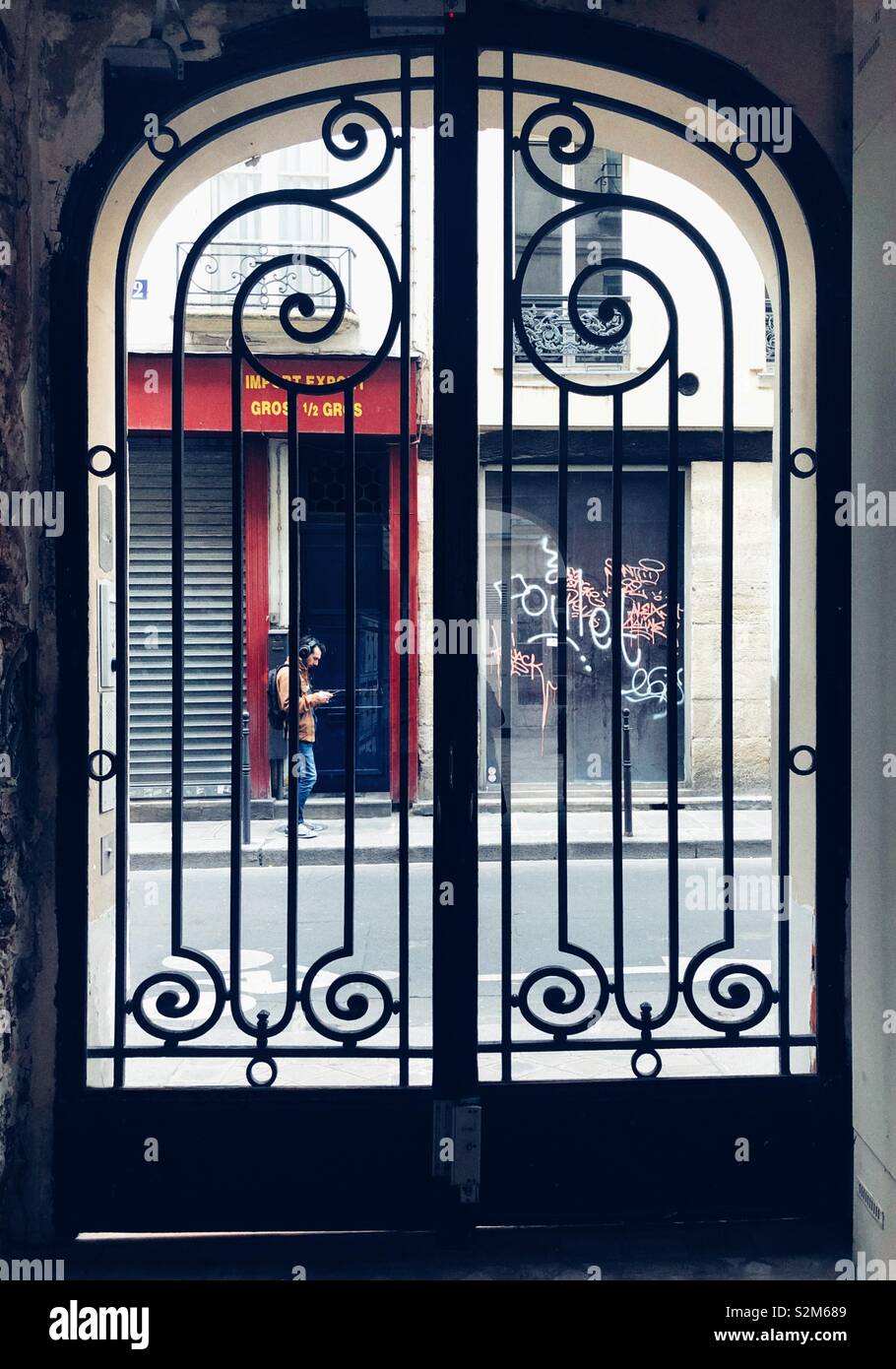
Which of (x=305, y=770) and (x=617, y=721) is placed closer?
(x=617, y=721)

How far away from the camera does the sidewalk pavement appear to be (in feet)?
32.2

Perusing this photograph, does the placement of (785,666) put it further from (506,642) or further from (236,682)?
(236,682)

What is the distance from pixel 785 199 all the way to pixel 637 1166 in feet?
10.4

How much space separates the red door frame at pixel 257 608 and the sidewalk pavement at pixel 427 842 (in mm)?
697

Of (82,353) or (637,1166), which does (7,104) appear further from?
(637,1166)

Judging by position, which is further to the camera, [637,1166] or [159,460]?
[159,460]

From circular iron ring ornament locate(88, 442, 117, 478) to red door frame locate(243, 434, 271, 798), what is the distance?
7607 millimetres

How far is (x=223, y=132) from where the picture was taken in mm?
3504

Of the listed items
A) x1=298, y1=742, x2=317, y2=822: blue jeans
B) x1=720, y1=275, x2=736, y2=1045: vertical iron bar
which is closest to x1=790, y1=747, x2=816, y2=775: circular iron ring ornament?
x1=720, y1=275, x2=736, y2=1045: vertical iron bar

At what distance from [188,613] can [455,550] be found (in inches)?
328

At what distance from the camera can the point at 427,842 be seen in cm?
1034

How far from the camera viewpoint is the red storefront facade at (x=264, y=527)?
10914mm

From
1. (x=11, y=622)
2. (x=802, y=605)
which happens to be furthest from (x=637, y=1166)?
(x=11, y=622)

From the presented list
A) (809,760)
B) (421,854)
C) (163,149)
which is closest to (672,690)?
(809,760)
